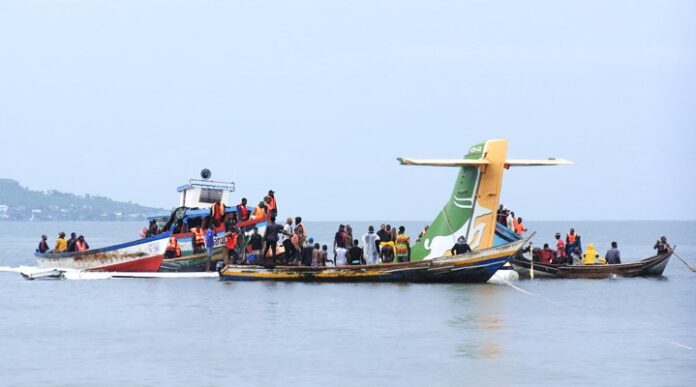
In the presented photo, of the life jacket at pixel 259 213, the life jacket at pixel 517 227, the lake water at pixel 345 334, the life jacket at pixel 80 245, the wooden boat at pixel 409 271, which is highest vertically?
the life jacket at pixel 259 213

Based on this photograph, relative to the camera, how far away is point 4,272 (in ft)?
177

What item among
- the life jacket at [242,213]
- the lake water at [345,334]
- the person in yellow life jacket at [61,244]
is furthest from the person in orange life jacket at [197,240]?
the person in yellow life jacket at [61,244]

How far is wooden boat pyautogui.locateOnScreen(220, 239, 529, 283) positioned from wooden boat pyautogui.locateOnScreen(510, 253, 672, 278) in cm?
525

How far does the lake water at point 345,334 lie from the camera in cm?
2200

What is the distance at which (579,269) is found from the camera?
142 ft

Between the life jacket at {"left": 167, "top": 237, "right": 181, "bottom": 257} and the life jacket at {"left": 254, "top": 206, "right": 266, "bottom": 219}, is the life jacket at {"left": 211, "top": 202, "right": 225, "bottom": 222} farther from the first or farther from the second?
the life jacket at {"left": 254, "top": 206, "right": 266, "bottom": 219}

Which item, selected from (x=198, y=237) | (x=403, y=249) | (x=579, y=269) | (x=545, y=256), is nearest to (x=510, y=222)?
(x=545, y=256)

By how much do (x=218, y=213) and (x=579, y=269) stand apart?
1268 centimetres

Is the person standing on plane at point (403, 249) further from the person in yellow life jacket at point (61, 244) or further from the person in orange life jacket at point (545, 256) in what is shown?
the person in yellow life jacket at point (61, 244)

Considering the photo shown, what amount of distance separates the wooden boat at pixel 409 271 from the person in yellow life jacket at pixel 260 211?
5.19 metres

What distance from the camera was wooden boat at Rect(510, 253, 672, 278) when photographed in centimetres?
4316

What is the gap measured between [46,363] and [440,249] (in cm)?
1829

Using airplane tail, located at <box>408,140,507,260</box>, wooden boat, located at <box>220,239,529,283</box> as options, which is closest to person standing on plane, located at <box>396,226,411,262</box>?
airplane tail, located at <box>408,140,507,260</box>

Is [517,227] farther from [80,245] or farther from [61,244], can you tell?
[61,244]
